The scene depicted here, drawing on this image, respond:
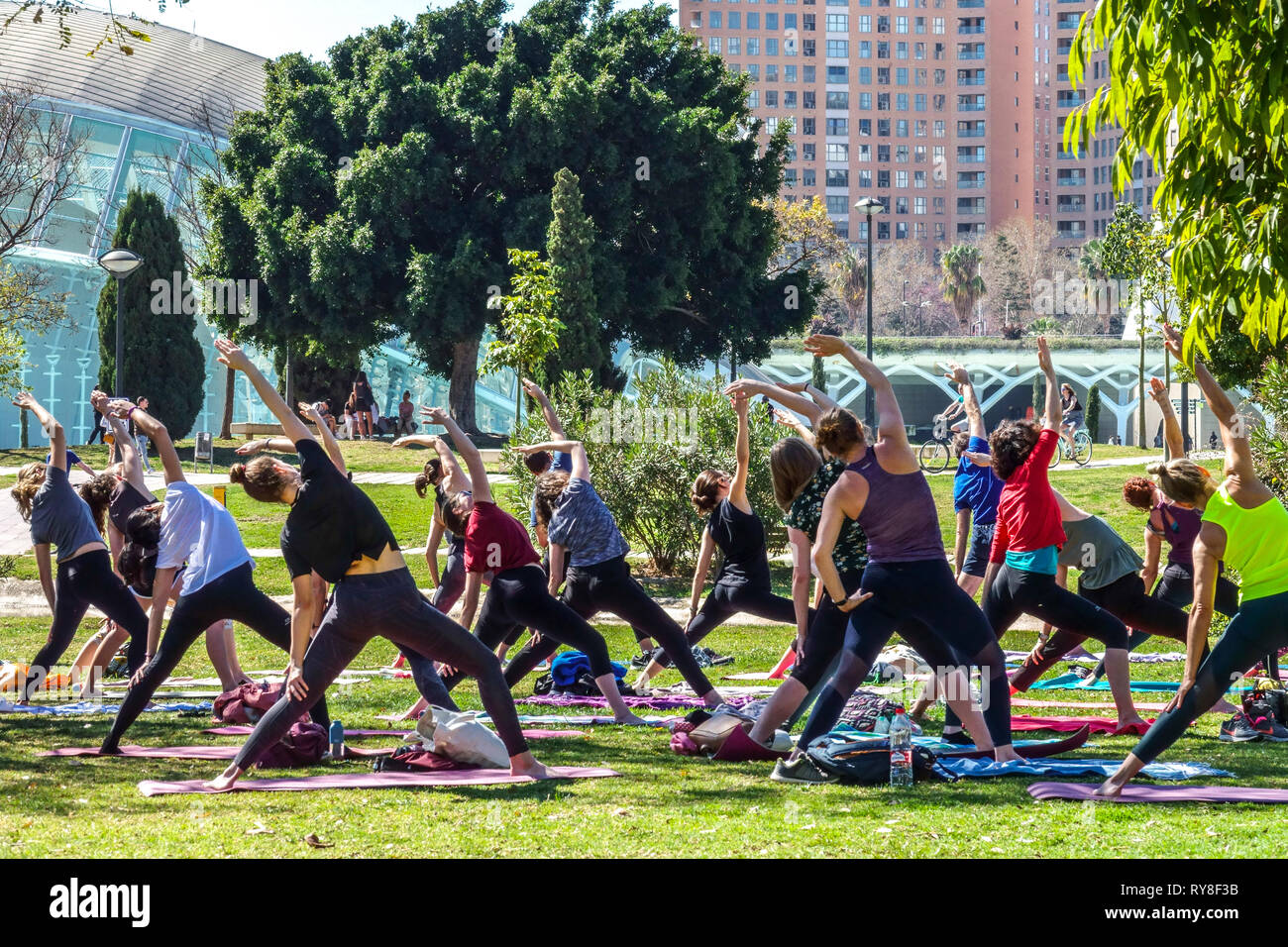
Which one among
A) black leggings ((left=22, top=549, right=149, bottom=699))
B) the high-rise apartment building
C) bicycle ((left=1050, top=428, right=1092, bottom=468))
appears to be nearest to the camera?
black leggings ((left=22, top=549, right=149, bottom=699))

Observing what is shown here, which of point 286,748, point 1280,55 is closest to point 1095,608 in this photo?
point 1280,55

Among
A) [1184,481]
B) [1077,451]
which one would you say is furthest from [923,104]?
[1184,481]

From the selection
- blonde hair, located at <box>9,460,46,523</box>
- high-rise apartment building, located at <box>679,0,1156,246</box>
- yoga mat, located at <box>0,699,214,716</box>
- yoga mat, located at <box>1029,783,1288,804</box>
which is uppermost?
high-rise apartment building, located at <box>679,0,1156,246</box>

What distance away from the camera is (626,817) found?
5922 mm

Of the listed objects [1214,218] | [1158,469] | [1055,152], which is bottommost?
[1158,469]

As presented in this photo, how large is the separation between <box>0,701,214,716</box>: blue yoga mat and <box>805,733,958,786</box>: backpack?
4367 millimetres

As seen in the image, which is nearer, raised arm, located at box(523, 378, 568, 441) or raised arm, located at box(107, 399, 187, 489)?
raised arm, located at box(107, 399, 187, 489)

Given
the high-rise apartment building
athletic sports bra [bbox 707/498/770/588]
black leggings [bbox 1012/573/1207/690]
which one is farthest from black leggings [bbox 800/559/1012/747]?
the high-rise apartment building

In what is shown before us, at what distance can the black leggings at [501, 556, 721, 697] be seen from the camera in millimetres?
8648

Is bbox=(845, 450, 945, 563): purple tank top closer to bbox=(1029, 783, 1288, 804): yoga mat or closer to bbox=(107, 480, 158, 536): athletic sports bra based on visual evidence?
bbox=(1029, 783, 1288, 804): yoga mat

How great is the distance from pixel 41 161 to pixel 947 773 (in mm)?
39426

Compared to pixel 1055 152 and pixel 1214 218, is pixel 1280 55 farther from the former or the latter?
pixel 1055 152

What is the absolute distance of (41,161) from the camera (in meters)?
40.6

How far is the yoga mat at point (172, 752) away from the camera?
763 centimetres
